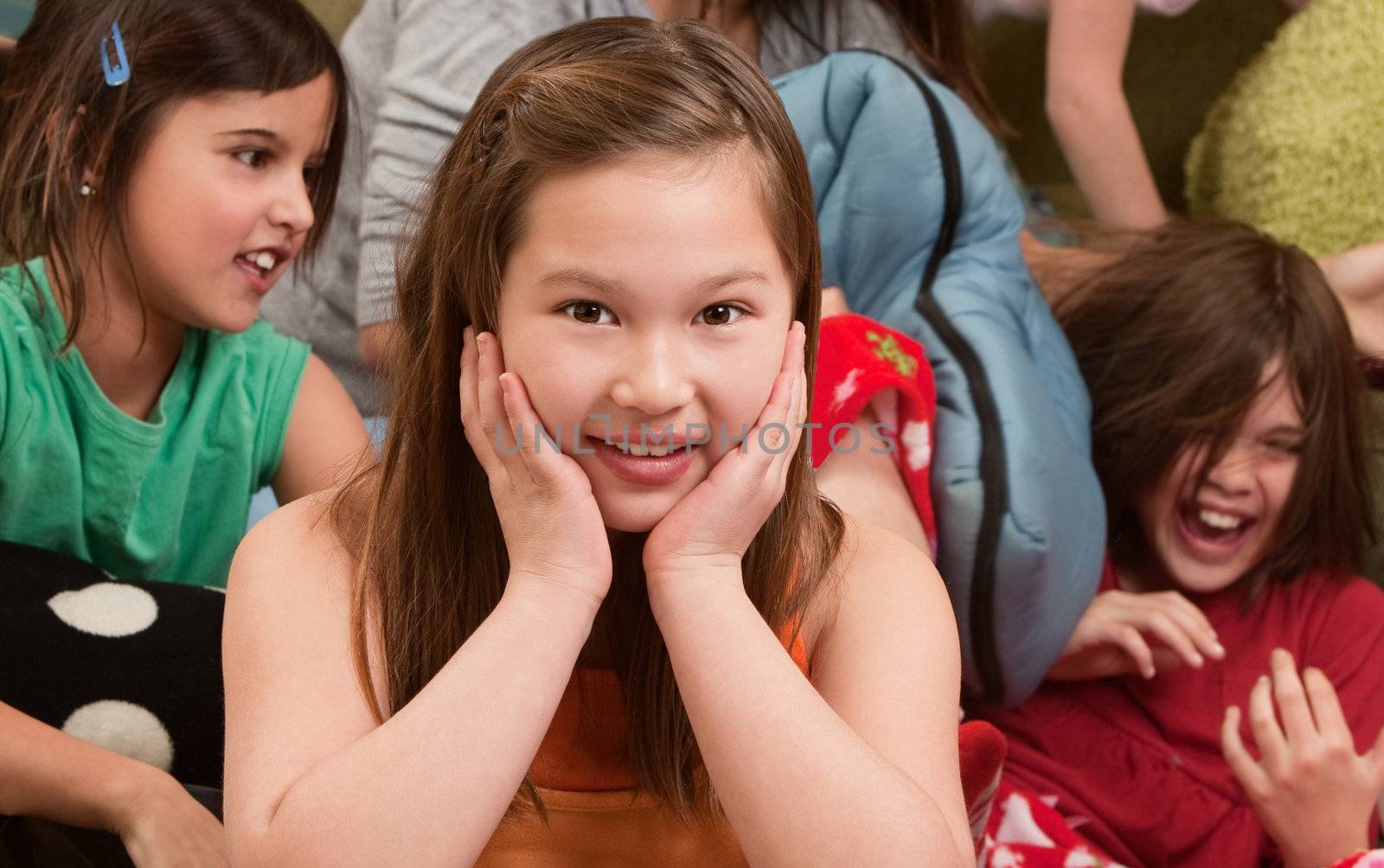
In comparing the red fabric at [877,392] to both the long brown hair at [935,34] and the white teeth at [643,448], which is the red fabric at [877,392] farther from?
the long brown hair at [935,34]

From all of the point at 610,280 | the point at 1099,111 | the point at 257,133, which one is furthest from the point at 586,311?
the point at 1099,111

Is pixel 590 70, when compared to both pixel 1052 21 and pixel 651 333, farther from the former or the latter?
pixel 1052 21

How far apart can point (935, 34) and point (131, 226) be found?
2.83ft

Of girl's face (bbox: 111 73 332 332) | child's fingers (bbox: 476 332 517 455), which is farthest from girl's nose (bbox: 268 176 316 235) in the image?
child's fingers (bbox: 476 332 517 455)

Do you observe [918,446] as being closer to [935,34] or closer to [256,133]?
[256,133]

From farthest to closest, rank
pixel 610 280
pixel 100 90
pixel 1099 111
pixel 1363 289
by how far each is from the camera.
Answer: pixel 1099 111, pixel 1363 289, pixel 100 90, pixel 610 280

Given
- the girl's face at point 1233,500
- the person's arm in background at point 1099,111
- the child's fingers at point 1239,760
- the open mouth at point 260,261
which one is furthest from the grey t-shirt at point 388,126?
the child's fingers at point 1239,760

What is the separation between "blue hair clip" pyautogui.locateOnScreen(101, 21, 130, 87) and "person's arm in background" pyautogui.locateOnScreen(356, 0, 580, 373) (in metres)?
0.28

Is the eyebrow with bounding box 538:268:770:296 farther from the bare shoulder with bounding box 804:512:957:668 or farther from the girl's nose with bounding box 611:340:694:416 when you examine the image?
the bare shoulder with bounding box 804:512:957:668

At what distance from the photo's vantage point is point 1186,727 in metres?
1.11

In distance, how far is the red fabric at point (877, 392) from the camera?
916 mm

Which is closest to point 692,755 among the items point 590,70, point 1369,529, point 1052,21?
point 590,70

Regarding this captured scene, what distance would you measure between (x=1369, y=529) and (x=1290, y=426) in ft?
0.47

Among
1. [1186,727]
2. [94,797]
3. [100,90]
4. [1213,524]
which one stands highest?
[100,90]
